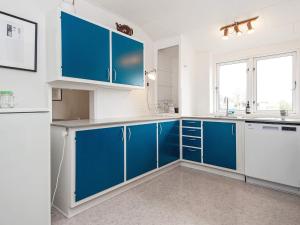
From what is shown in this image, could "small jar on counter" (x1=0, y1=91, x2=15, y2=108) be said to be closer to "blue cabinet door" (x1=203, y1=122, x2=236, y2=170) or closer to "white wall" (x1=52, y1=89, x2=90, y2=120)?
"white wall" (x1=52, y1=89, x2=90, y2=120)

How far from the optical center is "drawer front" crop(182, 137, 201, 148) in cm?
304

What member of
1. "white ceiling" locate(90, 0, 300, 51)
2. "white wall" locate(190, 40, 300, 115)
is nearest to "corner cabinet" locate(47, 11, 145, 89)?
"white ceiling" locate(90, 0, 300, 51)

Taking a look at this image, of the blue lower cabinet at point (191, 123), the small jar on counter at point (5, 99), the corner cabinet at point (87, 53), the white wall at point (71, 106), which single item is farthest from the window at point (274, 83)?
the small jar on counter at point (5, 99)

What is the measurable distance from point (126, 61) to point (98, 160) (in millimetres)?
1433

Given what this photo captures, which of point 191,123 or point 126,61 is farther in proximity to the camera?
point 191,123

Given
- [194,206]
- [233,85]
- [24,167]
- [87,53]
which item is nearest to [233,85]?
[233,85]

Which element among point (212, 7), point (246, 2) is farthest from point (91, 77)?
point (246, 2)

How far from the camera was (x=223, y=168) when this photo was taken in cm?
278

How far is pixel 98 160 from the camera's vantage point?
77.1 inches

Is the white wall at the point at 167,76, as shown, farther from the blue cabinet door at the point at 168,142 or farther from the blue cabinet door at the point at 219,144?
the blue cabinet door at the point at 219,144

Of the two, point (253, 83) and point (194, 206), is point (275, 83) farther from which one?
point (194, 206)

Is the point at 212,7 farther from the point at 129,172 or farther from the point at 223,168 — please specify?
the point at 129,172

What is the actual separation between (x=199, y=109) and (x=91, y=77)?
242 centimetres

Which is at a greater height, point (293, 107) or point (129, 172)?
point (293, 107)
